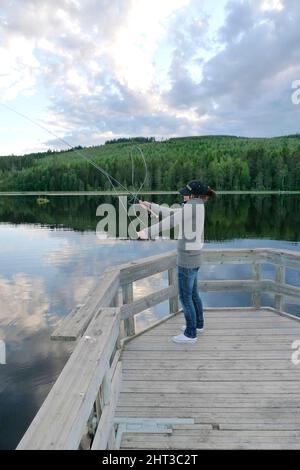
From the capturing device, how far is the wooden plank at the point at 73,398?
1.84 metres

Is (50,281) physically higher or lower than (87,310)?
lower

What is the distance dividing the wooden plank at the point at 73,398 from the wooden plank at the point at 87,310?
93mm

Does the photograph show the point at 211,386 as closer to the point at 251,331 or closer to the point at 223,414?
the point at 223,414

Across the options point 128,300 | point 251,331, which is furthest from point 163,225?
point 251,331

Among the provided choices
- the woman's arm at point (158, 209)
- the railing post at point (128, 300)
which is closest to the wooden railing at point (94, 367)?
the railing post at point (128, 300)

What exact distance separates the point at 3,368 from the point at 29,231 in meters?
27.5

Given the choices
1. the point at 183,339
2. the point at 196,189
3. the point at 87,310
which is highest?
the point at 196,189

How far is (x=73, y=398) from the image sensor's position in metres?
2.16

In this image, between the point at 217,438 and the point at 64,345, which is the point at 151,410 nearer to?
the point at 217,438

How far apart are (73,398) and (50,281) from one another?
15.4 m

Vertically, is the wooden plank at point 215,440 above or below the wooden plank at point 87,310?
below

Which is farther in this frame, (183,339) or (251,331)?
(251,331)

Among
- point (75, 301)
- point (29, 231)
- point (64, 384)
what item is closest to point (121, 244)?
point (29, 231)

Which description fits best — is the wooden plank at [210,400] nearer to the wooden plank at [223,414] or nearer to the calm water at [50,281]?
the wooden plank at [223,414]
